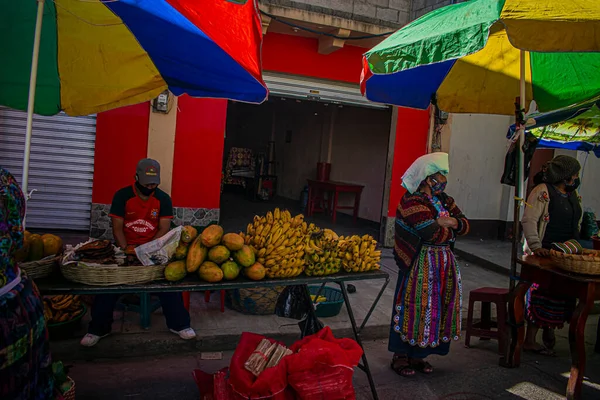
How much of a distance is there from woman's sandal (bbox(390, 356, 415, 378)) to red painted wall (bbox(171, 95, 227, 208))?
4.11 m

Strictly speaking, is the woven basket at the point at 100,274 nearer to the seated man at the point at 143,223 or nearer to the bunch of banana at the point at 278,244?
the bunch of banana at the point at 278,244

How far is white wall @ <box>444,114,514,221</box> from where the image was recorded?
988 centimetres

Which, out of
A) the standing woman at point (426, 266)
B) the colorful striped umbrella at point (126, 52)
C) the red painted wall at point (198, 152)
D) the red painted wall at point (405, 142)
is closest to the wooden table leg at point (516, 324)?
the standing woman at point (426, 266)

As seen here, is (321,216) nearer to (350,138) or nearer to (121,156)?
(350,138)

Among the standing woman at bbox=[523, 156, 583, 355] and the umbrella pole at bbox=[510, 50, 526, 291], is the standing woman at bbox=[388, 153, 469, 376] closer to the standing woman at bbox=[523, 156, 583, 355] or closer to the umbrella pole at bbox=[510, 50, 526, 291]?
the umbrella pole at bbox=[510, 50, 526, 291]

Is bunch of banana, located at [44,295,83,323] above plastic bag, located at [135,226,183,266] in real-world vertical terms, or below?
below

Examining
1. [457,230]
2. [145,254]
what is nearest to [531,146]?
[457,230]

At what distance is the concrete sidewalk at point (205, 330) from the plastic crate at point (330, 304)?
7cm

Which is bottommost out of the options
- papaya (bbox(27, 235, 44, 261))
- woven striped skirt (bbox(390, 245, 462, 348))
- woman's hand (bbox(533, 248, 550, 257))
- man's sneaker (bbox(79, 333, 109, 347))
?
man's sneaker (bbox(79, 333, 109, 347))

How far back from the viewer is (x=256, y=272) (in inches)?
124

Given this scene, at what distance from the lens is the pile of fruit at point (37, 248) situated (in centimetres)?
283

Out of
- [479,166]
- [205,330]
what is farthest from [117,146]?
[479,166]

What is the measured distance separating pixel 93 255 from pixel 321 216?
9.79m

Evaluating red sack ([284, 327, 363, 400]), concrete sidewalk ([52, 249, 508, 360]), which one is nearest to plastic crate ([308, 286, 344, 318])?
concrete sidewalk ([52, 249, 508, 360])
